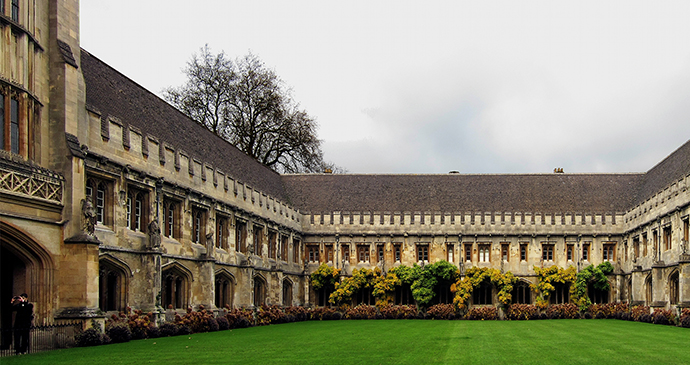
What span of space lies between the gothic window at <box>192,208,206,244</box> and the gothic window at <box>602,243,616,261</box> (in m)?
24.4

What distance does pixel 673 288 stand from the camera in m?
31.8

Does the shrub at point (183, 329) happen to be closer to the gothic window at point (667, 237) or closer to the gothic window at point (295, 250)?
the gothic window at point (295, 250)

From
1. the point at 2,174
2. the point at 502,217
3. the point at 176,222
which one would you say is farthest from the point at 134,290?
the point at 502,217

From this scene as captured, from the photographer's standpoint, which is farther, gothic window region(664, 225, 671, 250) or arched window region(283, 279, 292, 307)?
arched window region(283, 279, 292, 307)

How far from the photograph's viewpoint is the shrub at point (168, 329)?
21859mm

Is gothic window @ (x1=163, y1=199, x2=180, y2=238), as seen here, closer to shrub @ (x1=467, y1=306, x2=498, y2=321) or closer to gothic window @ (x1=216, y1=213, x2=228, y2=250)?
gothic window @ (x1=216, y1=213, x2=228, y2=250)

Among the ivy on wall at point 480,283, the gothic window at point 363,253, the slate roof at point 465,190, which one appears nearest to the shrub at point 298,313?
the gothic window at point 363,253

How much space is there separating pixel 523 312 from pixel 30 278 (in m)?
28.0

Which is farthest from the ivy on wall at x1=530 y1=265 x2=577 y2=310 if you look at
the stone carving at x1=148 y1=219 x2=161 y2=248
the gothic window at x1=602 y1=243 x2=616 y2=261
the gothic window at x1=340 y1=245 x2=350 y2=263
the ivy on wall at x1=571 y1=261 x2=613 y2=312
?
the stone carving at x1=148 y1=219 x2=161 y2=248

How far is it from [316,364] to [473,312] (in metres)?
26.1

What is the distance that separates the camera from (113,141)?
20781 millimetres

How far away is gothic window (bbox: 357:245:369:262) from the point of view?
137 ft

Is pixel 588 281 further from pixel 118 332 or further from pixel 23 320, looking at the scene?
pixel 23 320

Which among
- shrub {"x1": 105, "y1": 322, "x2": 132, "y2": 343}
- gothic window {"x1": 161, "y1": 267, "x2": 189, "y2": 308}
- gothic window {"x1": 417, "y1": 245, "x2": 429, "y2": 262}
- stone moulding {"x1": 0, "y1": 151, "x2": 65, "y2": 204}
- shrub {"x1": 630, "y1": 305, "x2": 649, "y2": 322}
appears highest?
stone moulding {"x1": 0, "y1": 151, "x2": 65, "y2": 204}
